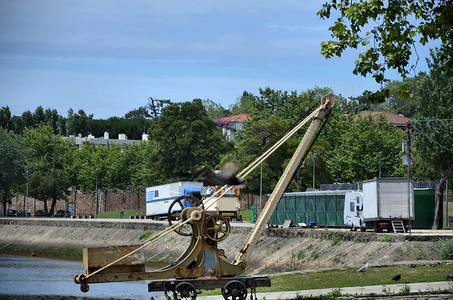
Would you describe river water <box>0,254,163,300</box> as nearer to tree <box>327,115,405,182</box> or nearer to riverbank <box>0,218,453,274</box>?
riverbank <box>0,218,453,274</box>

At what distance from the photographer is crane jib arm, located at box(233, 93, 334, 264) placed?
22.0 metres

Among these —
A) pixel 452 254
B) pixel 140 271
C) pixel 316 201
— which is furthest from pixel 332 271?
pixel 316 201

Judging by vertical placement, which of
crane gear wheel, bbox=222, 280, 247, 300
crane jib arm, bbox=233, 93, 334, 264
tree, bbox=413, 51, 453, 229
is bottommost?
crane gear wheel, bbox=222, 280, 247, 300

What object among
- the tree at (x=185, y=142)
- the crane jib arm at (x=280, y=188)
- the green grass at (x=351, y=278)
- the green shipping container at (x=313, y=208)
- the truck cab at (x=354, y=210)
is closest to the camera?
the crane jib arm at (x=280, y=188)

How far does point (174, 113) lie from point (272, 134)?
867 inches

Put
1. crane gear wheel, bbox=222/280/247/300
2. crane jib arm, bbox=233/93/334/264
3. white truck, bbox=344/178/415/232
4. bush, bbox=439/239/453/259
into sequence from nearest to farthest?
crane gear wheel, bbox=222/280/247/300
crane jib arm, bbox=233/93/334/264
bush, bbox=439/239/453/259
white truck, bbox=344/178/415/232

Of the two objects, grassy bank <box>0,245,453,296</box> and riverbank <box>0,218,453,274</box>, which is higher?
grassy bank <box>0,245,453,296</box>

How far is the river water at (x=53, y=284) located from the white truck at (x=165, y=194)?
70.7 ft

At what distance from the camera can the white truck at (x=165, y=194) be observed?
79863 mm

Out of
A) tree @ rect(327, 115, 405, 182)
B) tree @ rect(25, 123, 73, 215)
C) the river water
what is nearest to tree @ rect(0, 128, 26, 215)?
tree @ rect(25, 123, 73, 215)

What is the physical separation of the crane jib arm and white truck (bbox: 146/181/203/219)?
1940 inches

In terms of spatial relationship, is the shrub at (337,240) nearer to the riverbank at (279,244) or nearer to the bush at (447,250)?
the riverbank at (279,244)

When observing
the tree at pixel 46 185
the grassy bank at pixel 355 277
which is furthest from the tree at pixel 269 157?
the grassy bank at pixel 355 277

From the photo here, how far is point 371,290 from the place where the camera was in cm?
2208
